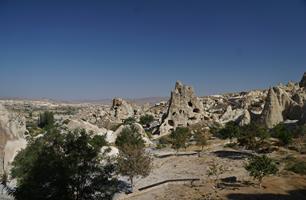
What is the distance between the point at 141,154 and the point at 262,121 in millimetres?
45890

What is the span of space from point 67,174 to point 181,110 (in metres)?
63.0

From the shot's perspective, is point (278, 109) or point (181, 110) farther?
point (181, 110)

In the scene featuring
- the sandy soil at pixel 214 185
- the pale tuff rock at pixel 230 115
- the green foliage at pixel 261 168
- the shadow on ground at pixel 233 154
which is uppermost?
the pale tuff rock at pixel 230 115

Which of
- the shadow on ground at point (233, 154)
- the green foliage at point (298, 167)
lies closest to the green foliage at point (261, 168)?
the green foliage at point (298, 167)

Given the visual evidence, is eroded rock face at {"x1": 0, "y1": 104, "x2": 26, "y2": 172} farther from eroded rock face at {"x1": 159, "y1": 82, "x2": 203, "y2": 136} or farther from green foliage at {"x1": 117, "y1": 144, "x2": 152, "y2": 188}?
eroded rock face at {"x1": 159, "y1": 82, "x2": 203, "y2": 136}

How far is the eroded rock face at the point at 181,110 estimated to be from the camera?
7769 centimetres

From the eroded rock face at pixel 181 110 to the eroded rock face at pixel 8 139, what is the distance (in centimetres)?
4251

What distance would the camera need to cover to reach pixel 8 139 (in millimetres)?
35375

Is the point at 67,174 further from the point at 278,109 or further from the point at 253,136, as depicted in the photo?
the point at 278,109

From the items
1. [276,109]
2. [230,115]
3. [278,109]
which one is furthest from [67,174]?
[230,115]

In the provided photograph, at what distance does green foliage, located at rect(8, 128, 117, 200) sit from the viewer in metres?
17.1

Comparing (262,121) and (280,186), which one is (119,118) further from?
(280,186)

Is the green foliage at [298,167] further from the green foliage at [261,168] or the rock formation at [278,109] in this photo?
the rock formation at [278,109]

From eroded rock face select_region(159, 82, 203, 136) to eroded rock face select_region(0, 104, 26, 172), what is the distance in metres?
42.5
